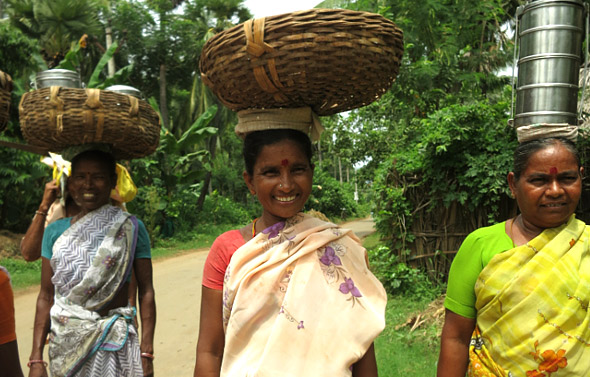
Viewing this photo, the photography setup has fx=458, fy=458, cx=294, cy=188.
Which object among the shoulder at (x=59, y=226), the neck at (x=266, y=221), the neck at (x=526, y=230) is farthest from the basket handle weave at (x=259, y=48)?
the shoulder at (x=59, y=226)

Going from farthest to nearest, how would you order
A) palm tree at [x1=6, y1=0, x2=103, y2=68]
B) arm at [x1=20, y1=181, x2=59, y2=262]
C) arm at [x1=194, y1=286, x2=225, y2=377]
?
1. palm tree at [x1=6, y1=0, x2=103, y2=68]
2. arm at [x1=20, y1=181, x2=59, y2=262]
3. arm at [x1=194, y1=286, x2=225, y2=377]

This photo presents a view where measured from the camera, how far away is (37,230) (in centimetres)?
289

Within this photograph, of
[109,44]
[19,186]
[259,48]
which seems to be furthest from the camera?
[109,44]

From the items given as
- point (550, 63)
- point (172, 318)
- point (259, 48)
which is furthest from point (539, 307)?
point (172, 318)

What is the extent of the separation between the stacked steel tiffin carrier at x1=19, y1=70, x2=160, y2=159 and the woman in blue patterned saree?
0.65 ft

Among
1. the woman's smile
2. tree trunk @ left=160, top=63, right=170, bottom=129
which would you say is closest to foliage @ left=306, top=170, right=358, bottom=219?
tree trunk @ left=160, top=63, right=170, bottom=129

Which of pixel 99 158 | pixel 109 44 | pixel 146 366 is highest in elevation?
pixel 109 44

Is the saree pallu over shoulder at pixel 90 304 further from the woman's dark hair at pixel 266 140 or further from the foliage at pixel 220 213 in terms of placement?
the foliage at pixel 220 213

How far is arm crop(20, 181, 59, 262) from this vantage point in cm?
290

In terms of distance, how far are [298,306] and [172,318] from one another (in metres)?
5.28

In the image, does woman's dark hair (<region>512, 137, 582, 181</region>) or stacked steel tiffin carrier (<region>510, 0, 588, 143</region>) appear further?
stacked steel tiffin carrier (<region>510, 0, 588, 143</region>)

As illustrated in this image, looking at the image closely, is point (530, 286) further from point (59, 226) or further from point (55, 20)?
point (55, 20)

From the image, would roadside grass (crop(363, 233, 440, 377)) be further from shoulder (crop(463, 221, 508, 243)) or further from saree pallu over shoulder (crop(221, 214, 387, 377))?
saree pallu over shoulder (crop(221, 214, 387, 377))

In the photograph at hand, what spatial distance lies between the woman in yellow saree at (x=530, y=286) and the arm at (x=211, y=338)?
945mm
